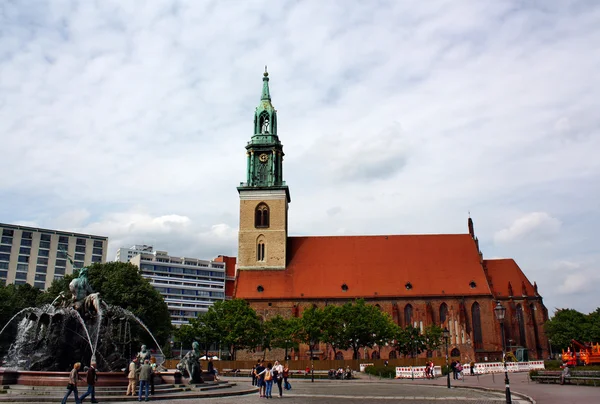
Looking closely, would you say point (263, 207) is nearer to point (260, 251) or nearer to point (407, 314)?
point (260, 251)

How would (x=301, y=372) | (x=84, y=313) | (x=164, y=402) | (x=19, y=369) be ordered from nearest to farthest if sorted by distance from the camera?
1. (x=164, y=402)
2. (x=19, y=369)
3. (x=84, y=313)
4. (x=301, y=372)

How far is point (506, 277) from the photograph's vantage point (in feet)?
217

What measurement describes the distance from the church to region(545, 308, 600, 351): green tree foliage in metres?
2.73

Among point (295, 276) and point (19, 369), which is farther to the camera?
point (295, 276)

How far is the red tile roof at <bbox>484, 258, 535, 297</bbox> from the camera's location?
64.9 meters

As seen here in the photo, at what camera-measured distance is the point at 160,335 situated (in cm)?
6228

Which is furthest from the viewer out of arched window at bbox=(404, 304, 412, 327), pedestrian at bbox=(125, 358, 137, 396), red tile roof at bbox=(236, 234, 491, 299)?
red tile roof at bbox=(236, 234, 491, 299)

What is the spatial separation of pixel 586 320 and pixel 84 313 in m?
62.5

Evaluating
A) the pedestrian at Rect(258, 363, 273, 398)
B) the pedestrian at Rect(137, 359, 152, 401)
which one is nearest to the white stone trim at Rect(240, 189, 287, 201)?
the pedestrian at Rect(258, 363, 273, 398)

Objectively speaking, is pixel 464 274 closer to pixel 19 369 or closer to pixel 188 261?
pixel 19 369

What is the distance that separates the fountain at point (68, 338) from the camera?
77.5ft

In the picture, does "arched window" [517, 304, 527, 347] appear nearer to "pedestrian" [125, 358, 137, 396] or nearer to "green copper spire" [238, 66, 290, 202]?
"green copper spire" [238, 66, 290, 202]

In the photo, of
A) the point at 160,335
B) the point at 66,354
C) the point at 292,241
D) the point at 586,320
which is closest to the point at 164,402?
the point at 66,354

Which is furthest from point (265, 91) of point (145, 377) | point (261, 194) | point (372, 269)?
point (145, 377)
